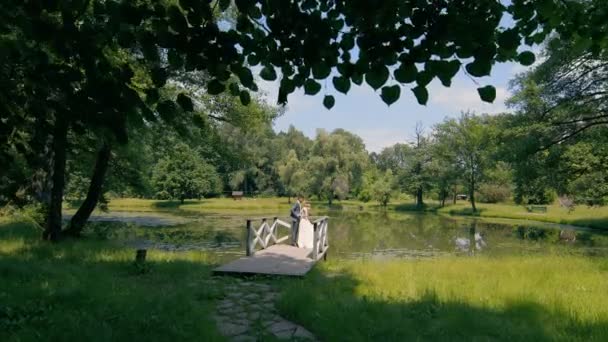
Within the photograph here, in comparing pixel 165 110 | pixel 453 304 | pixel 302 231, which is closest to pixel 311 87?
pixel 165 110

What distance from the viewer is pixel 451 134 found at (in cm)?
4647

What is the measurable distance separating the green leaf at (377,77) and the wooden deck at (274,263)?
663cm

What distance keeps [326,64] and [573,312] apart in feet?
16.5

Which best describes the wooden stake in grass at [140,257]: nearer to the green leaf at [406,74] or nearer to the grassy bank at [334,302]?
the grassy bank at [334,302]

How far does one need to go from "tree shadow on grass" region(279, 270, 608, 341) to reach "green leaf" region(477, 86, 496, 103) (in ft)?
9.91

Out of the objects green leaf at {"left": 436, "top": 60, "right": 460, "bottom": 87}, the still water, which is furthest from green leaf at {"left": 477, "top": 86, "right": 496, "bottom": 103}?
the still water

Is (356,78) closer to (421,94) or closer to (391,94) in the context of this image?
(391,94)

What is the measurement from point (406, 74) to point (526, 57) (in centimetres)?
94

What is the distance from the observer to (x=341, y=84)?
2584 millimetres

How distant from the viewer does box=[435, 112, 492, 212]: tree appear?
43844 millimetres

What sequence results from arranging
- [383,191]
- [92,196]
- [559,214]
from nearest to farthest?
[92,196] < [559,214] < [383,191]

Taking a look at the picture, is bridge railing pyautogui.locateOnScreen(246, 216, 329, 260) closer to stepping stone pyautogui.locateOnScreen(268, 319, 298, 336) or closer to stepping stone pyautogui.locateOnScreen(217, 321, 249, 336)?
stepping stone pyautogui.locateOnScreen(268, 319, 298, 336)

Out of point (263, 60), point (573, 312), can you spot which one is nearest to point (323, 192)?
point (573, 312)

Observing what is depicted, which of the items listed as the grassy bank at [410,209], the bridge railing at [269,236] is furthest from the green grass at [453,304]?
the grassy bank at [410,209]
